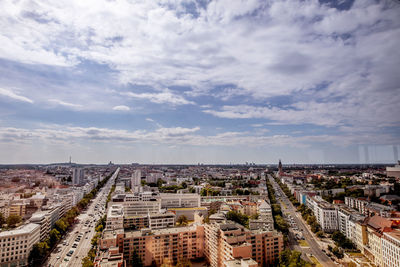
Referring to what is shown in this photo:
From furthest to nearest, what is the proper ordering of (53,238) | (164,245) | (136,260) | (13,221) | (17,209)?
1. (17,209)
2. (13,221)
3. (53,238)
4. (164,245)
5. (136,260)

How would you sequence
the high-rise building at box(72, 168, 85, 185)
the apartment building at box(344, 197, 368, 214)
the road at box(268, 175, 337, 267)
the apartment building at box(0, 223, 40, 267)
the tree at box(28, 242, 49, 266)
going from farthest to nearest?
the high-rise building at box(72, 168, 85, 185) → the apartment building at box(344, 197, 368, 214) → the road at box(268, 175, 337, 267) → the tree at box(28, 242, 49, 266) → the apartment building at box(0, 223, 40, 267)

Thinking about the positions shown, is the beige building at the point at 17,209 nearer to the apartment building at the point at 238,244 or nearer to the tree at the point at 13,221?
the tree at the point at 13,221

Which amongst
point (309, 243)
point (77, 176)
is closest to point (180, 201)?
point (309, 243)

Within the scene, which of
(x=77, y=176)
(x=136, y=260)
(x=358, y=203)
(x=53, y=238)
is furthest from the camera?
(x=77, y=176)

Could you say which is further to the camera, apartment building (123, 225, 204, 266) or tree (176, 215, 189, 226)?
tree (176, 215, 189, 226)

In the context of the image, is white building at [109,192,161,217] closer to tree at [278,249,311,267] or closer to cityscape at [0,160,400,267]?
cityscape at [0,160,400,267]

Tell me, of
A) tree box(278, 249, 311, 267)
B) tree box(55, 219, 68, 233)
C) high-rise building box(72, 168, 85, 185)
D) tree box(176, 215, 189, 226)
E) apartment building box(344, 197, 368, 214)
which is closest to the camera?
tree box(278, 249, 311, 267)

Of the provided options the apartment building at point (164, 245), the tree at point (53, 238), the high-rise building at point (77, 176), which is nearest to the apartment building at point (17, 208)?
the tree at point (53, 238)

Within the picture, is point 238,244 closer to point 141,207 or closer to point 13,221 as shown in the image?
point 141,207

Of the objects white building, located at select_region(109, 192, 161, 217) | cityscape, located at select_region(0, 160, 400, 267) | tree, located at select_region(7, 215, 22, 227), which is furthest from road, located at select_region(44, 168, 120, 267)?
tree, located at select_region(7, 215, 22, 227)

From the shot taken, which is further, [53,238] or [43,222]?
[43,222]
